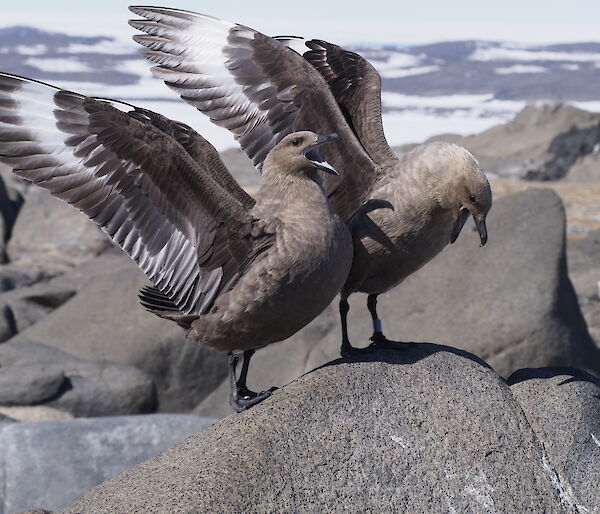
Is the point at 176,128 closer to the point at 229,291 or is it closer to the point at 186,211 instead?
the point at 186,211

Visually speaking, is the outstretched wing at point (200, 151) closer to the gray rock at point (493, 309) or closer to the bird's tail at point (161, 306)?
the bird's tail at point (161, 306)

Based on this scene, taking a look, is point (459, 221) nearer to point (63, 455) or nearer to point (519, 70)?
point (63, 455)

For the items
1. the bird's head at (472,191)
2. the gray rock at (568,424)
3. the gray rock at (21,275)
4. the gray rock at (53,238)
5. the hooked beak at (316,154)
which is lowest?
the gray rock at (53,238)

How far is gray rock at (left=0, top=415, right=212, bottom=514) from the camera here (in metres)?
8.72

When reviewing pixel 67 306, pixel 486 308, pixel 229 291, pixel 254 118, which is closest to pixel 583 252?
pixel 486 308

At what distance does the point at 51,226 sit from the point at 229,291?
38.6 ft

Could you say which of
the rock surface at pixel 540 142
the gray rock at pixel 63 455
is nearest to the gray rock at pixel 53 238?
the gray rock at pixel 63 455

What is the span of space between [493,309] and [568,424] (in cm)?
408

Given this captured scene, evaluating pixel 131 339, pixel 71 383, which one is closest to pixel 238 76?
pixel 71 383

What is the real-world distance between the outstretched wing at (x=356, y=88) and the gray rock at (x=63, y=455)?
3.68m

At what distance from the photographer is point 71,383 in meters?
10.9

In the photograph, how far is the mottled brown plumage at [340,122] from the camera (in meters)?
6.11

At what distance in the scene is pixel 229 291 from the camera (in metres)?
5.83

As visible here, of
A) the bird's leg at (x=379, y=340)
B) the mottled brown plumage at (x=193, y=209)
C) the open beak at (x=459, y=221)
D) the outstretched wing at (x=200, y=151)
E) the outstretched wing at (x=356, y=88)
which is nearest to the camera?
the mottled brown plumage at (x=193, y=209)
